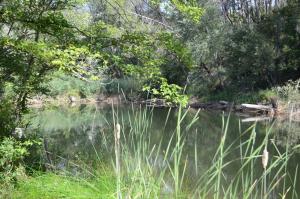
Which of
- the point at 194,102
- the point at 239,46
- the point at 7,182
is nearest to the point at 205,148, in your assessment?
the point at 7,182

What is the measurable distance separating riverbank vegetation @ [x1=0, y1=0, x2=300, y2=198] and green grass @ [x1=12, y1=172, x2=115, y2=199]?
124mm

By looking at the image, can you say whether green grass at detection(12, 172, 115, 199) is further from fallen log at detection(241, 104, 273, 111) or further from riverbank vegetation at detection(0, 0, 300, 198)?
fallen log at detection(241, 104, 273, 111)

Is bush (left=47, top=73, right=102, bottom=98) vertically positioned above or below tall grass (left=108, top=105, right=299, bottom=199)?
above

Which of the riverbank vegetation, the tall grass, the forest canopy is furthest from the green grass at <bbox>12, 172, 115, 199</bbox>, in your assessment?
the forest canopy

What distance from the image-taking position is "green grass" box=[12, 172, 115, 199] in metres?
5.47

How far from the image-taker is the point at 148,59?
8.34 m

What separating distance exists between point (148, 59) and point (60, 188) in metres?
3.41

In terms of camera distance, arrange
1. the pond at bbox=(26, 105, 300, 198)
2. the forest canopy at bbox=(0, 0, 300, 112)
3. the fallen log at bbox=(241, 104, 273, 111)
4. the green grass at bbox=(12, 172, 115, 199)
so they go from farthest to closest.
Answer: the fallen log at bbox=(241, 104, 273, 111) < the pond at bbox=(26, 105, 300, 198) < the forest canopy at bbox=(0, 0, 300, 112) < the green grass at bbox=(12, 172, 115, 199)

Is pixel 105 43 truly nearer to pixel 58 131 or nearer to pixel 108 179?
pixel 108 179

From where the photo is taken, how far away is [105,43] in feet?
26.6

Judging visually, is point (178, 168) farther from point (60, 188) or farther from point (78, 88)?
point (78, 88)

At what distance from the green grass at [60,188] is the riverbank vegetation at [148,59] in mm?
124

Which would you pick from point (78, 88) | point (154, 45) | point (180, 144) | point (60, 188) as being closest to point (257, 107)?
point (78, 88)

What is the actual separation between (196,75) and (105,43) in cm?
2962
